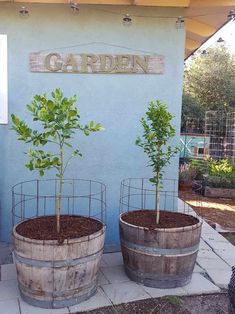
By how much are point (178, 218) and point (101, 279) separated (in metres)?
1.00

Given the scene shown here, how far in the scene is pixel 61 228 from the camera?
330 cm

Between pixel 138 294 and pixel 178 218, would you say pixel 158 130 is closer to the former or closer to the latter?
pixel 178 218

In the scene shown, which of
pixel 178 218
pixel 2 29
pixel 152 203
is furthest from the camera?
pixel 152 203

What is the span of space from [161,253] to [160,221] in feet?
1.29

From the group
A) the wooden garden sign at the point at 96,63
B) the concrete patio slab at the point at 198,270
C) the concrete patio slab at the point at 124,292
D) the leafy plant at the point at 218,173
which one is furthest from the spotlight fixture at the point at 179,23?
the leafy plant at the point at 218,173

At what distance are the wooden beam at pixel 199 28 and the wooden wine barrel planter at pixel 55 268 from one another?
3608 mm

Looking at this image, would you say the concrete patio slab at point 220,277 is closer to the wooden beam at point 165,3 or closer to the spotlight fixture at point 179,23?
the spotlight fixture at point 179,23

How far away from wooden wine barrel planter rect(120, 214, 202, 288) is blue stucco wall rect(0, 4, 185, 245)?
1127mm

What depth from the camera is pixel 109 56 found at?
4316 mm

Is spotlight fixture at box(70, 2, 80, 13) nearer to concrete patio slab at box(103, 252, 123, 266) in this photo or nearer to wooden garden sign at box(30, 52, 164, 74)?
wooden garden sign at box(30, 52, 164, 74)

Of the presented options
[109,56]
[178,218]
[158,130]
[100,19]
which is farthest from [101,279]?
[100,19]

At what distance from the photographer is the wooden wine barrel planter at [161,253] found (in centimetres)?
334

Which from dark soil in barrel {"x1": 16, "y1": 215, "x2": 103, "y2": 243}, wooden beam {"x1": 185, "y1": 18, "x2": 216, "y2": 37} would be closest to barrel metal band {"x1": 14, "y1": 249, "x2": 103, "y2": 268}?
dark soil in barrel {"x1": 16, "y1": 215, "x2": 103, "y2": 243}

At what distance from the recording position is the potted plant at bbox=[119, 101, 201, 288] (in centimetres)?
335
